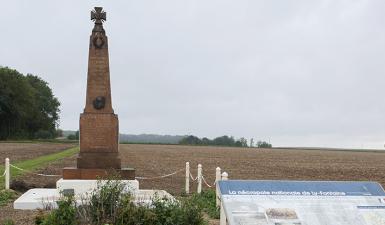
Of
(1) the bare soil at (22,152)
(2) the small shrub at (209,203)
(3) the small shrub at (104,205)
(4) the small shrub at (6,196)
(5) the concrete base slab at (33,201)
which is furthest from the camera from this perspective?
(1) the bare soil at (22,152)

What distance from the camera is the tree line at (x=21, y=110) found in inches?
3979

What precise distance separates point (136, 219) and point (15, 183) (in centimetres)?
1208

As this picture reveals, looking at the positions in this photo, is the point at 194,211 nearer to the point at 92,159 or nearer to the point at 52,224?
the point at 52,224

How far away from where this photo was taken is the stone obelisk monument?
18484 mm

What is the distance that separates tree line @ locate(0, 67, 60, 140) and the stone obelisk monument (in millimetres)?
85634

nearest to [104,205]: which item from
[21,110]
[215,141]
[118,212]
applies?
[118,212]

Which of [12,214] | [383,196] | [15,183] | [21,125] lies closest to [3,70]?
[21,125]

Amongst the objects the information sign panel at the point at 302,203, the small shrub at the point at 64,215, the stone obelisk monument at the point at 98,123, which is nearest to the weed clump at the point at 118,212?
the small shrub at the point at 64,215

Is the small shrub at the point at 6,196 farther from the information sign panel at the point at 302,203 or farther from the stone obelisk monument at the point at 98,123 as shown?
the information sign panel at the point at 302,203

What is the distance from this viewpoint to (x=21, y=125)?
109 metres

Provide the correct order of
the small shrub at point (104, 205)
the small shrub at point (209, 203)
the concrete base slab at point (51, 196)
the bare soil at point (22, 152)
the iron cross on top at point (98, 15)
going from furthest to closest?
the bare soil at point (22, 152)
the iron cross on top at point (98, 15)
the concrete base slab at point (51, 196)
the small shrub at point (209, 203)
the small shrub at point (104, 205)

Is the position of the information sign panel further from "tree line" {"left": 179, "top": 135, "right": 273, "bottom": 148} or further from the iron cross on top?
"tree line" {"left": 179, "top": 135, "right": 273, "bottom": 148}

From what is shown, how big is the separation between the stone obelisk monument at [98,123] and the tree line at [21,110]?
3371 inches

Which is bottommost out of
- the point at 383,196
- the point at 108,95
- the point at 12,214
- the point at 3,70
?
the point at 12,214
